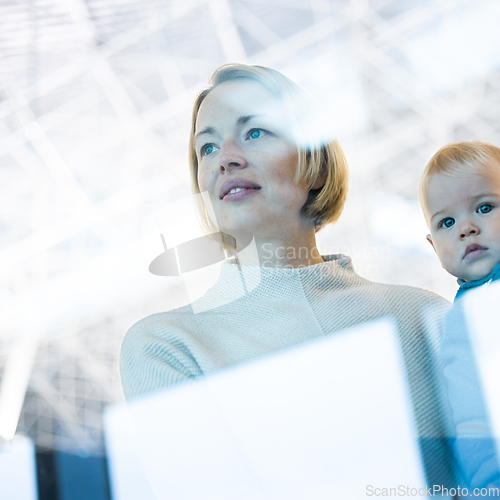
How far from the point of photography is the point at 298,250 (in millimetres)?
1505

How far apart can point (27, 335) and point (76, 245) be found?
1671mm

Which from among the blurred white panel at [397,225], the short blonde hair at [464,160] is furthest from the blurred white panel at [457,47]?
the short blonde hair at [464,160]

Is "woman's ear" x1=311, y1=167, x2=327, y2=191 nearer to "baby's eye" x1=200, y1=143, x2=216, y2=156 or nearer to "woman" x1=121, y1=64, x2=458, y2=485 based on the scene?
"woman" x1=121, y1=64, x2=458, y2=485

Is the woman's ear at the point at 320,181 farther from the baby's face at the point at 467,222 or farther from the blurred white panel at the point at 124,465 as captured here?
the blurred white panel at the point at 124,465

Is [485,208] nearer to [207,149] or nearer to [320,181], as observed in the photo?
[320,181]

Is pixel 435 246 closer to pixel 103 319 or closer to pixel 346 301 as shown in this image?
pixel 346 301

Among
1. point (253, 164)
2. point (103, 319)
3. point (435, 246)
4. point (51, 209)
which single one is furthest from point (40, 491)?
point (103, 319)

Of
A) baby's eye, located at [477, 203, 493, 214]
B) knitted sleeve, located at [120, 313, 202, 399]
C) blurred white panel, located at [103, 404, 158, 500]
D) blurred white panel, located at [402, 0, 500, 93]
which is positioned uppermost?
blurred white panel, located at [402, 0, 500, 93]

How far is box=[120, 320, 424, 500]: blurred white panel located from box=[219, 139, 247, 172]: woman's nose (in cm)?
56

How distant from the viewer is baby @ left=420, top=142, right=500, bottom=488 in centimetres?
104

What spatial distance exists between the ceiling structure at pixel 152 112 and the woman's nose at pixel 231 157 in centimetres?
187

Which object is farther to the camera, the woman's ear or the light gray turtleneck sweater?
Result: the woman's ear

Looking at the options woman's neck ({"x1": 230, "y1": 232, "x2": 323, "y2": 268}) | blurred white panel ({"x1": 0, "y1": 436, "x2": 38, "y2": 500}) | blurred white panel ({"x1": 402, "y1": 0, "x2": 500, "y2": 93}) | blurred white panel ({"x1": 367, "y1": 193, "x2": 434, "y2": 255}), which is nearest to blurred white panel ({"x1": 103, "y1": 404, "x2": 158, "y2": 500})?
blurred white panel ({"x1": 0, "y1": 436, "x2": 38, "y2": 500})

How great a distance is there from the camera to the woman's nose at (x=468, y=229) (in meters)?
1.18
